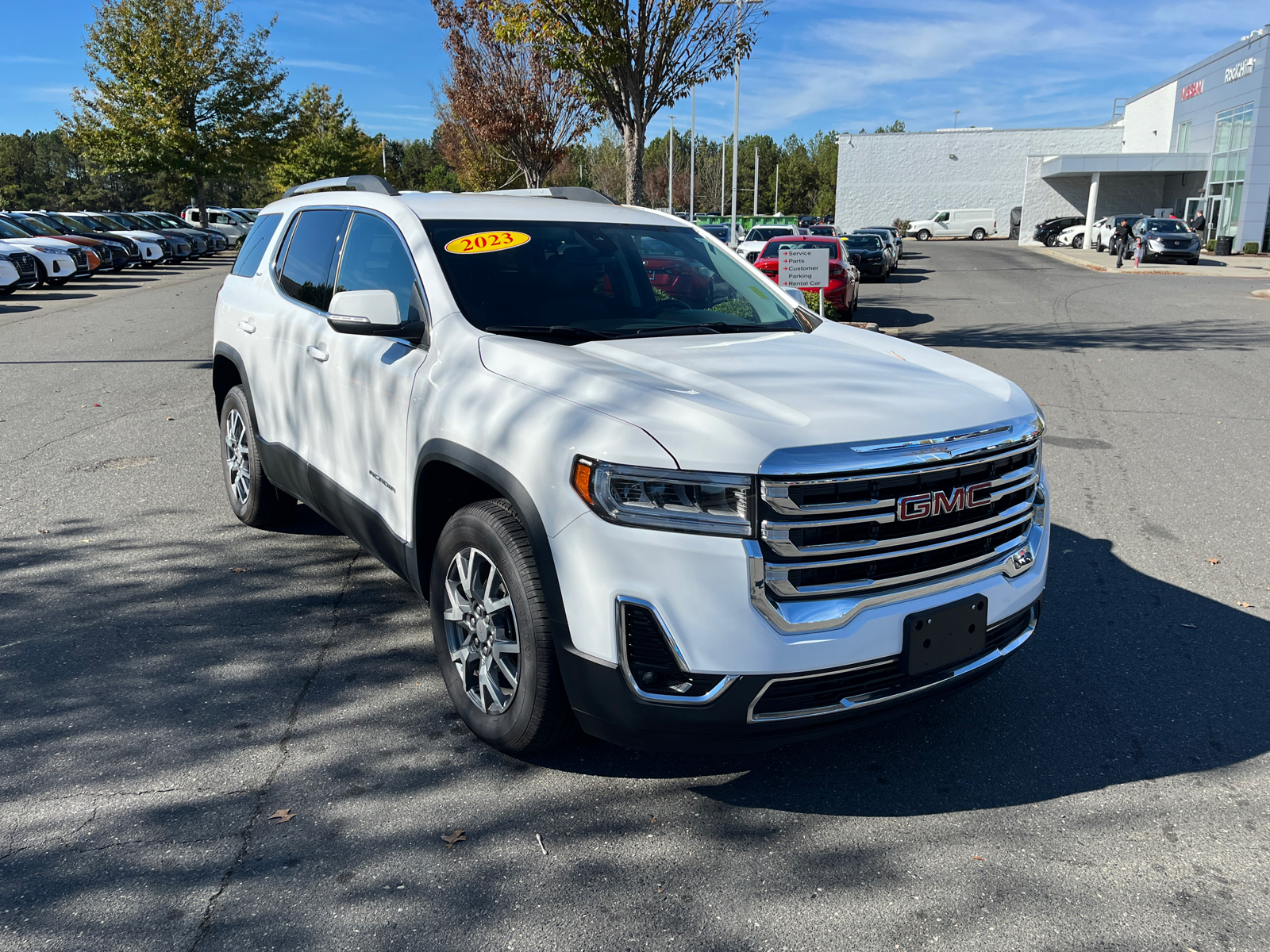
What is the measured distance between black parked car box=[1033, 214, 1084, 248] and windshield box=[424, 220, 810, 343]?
173 ft

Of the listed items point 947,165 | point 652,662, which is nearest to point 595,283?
point 652,662

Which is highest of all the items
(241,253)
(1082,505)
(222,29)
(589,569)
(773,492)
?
(222,29)

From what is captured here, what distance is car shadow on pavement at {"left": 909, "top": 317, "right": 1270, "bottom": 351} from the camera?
1441 cm

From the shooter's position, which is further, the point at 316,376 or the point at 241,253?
the point at 241,253

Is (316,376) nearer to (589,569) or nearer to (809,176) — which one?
(589,569)

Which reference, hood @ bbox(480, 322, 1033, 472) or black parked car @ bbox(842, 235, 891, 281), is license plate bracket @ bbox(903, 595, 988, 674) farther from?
black parked car @ bbox(842, 235, 891, 281)

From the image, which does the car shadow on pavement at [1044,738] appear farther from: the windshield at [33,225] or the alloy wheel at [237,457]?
the windshield at [33,225]

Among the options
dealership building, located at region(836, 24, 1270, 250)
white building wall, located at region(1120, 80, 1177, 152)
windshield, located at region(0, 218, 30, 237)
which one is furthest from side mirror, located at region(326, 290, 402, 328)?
white building wall, located at region(1120, 80, 1177, 152)

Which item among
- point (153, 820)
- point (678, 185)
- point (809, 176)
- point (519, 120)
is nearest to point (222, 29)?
point (519, 120)

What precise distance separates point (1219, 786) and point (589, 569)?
2283mm

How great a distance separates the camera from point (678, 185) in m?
91.3

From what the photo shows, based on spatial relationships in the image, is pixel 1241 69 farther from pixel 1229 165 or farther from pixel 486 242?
pixel 486 242

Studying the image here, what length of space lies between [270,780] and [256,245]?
11.5 ft

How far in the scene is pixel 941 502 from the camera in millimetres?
2885
